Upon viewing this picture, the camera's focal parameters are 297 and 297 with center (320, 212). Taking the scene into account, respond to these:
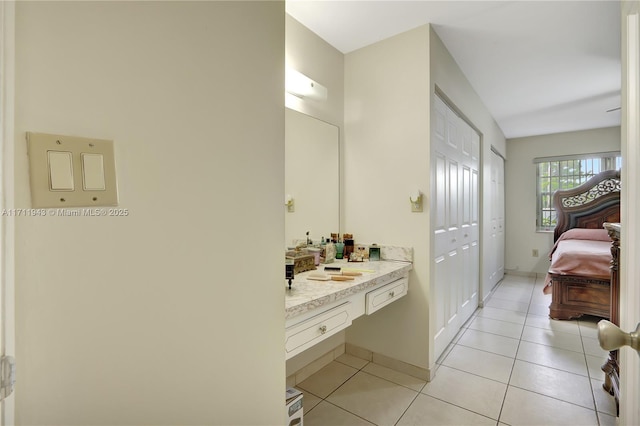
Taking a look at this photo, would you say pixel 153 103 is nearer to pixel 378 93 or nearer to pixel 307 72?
pixel 307 72

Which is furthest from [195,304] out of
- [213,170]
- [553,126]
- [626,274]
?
[553,126]

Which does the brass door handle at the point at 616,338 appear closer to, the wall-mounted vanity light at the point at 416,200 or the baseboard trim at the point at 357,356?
the wall-mounted vanity light at the point at 416,200

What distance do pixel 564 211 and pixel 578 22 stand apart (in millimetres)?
3758

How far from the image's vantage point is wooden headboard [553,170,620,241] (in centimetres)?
451

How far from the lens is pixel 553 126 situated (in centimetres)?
477

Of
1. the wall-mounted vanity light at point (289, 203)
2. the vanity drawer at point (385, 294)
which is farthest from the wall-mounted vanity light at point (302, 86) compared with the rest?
the vanity drawer at point (385, 294)

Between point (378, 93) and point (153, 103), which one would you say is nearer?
point (153, 103)

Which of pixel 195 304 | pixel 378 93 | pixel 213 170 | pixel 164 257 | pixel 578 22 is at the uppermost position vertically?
pixel 578 22

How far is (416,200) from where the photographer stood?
2086 mm

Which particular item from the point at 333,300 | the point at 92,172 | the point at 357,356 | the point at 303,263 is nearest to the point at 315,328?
the point at 333,300

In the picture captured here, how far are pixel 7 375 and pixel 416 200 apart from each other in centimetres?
203

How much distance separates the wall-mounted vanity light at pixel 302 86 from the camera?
1952 mm

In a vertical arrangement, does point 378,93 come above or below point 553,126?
below

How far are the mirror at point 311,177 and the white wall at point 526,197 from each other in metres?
4.66
